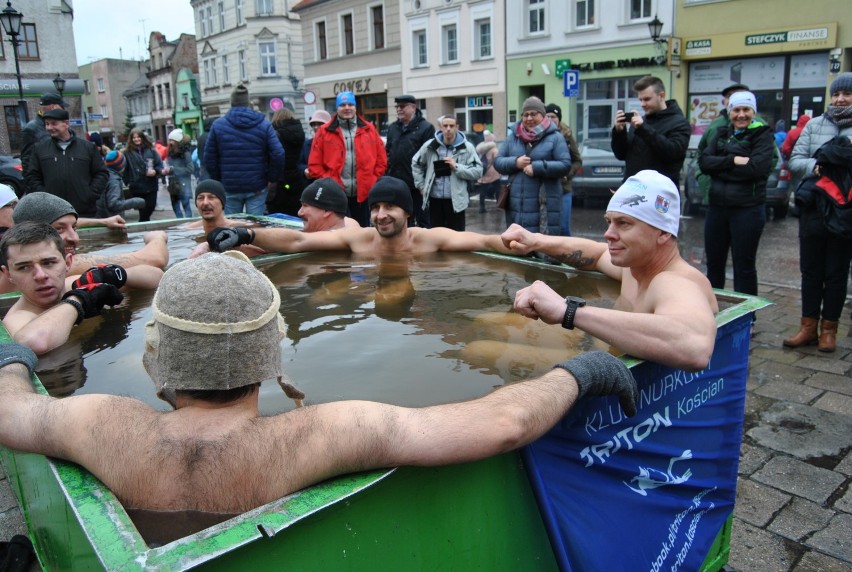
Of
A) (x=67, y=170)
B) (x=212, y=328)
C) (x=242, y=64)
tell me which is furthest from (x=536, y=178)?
(x=242, y=64)

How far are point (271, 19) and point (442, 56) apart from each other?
19266mm

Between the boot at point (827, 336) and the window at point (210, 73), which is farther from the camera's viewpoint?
the window at point (210, 73)

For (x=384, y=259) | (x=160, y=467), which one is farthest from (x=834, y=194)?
(x=160, y=467)

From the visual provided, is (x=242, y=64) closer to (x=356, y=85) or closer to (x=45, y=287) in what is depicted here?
(x=356, y=85)

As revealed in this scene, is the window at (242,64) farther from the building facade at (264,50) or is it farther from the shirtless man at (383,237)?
the shirtless man at (383,237)

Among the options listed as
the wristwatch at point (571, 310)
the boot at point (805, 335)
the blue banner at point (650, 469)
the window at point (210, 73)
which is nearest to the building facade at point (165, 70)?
the window at point (210, 73)

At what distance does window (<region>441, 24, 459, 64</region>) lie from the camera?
1156 inches

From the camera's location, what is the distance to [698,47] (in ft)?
68.9

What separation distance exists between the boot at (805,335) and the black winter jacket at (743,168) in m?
0.97

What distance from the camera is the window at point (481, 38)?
28.0 m

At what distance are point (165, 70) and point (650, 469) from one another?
66376 millimetres

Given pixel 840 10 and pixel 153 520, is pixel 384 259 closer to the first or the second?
pixel 153 520

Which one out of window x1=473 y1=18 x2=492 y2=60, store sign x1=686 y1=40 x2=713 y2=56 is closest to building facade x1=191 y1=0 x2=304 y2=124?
window x1=473 y1=18 x2=492 y2=60

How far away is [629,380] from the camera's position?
205 centimetres
